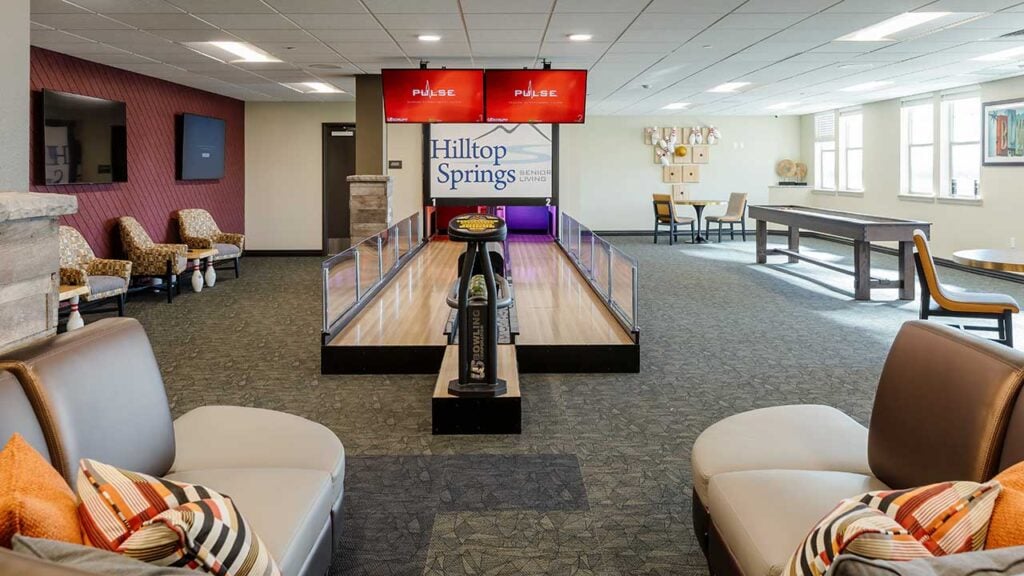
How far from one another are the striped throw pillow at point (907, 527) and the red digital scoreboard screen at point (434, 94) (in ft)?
24.6

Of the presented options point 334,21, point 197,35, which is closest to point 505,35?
point 334,21

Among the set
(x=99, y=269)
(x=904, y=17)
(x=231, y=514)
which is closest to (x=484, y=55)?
(x=904, y=17)

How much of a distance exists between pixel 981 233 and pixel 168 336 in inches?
412

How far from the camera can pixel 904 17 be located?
21.5 feet

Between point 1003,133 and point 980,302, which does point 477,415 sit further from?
point 1003,133

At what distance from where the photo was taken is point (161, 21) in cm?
646

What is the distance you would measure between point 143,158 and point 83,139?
1462 millimetres

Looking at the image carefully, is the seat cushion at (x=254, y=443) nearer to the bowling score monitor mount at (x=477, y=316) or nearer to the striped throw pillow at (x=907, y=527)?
the bowling score monitor mount at (x=477, y=316)

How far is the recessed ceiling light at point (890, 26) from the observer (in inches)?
254

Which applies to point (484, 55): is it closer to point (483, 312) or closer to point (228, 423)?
point (483, 312)

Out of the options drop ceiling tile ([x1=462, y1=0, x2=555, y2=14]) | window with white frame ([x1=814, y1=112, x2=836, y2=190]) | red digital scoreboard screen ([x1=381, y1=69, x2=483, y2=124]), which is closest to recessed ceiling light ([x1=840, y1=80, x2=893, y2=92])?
window with white frame ([x1=814, y1=112, x2=836, y2=190])

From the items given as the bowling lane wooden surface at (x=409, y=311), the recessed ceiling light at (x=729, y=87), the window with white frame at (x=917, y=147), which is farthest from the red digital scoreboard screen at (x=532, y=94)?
the window with white frame at (x=917, y=147)

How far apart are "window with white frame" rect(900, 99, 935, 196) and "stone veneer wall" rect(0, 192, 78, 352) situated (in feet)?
40.9

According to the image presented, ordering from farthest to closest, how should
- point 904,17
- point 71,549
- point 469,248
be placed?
point 904,17 → point 469,248 → point 71,549
